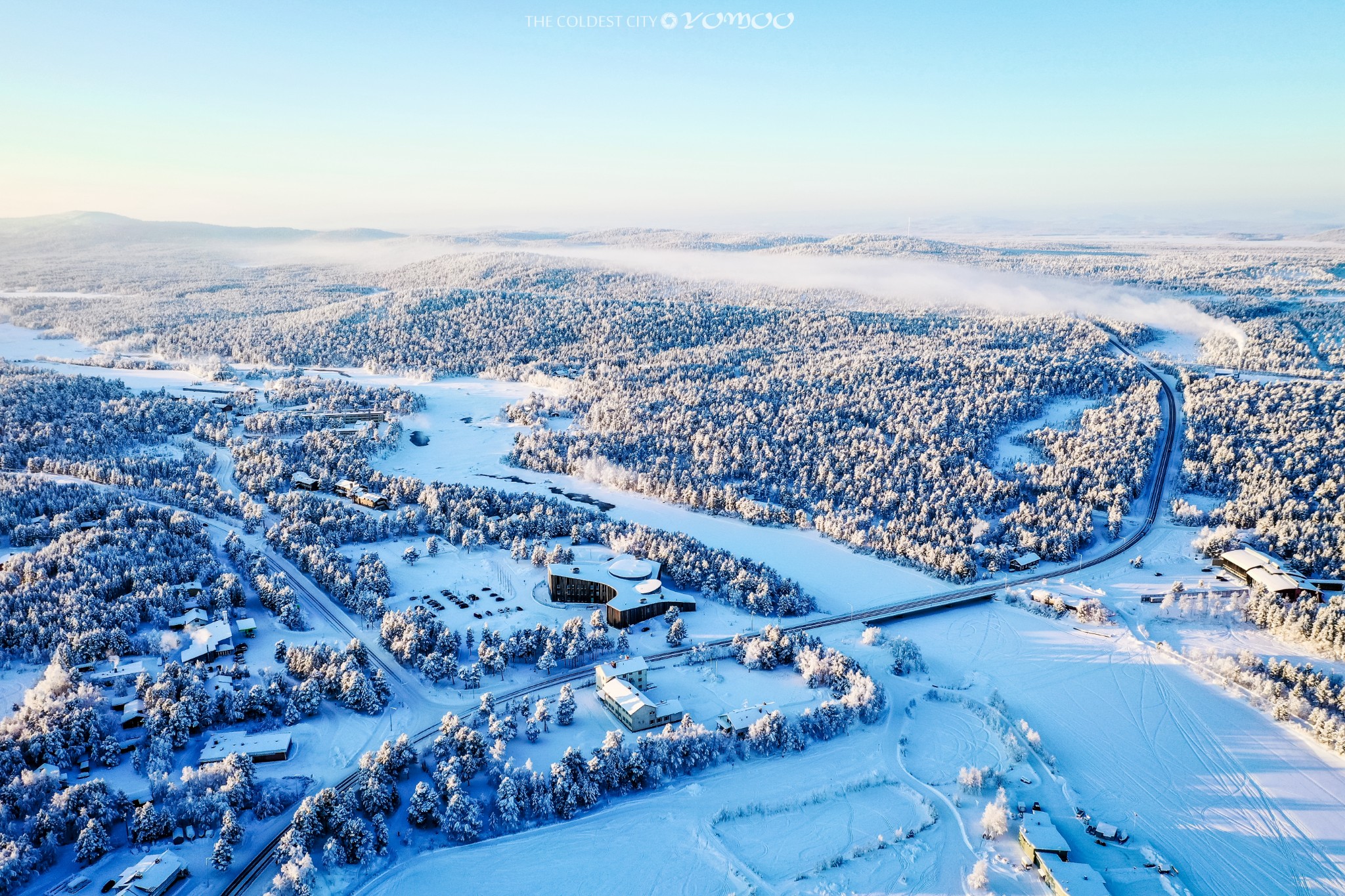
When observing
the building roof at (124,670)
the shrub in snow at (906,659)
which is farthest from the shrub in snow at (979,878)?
the building roof at (124,670)

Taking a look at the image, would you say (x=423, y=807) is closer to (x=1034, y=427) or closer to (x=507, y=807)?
(x=507, y=807)

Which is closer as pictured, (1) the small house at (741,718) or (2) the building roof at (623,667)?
(1) the small house at (741,718)

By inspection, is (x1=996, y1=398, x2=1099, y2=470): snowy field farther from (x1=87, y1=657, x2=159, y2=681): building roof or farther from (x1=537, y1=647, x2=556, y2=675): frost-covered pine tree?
(x1=87, y1=657, x2=159, y2=681): building roof

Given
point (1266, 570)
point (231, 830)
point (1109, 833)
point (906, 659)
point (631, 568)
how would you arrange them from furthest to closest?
point (1266, 570) < point (631, 568) < point (906, 659) < point (1109, 833) < point (231, 830)

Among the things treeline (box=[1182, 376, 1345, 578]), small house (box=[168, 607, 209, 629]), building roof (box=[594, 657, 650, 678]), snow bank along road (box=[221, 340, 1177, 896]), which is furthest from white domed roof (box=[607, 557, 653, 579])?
treeline (box=[1182, 376, 1345, 578])

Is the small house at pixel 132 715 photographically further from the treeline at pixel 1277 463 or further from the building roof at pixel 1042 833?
the treeline at pixel 1277 463

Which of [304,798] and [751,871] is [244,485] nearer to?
[304,798]

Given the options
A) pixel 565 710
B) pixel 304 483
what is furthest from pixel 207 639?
pixel 304 483
